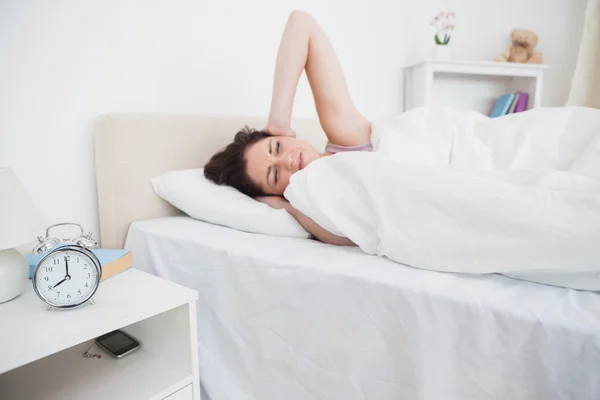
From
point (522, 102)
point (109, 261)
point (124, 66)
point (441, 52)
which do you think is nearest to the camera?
point (109, 261)

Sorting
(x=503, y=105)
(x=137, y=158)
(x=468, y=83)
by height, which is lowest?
(x=137, y=158)

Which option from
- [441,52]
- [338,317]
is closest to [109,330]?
[338,317]

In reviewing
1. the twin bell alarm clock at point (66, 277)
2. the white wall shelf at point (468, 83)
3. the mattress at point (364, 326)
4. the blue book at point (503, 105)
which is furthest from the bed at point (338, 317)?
the blue book at point (503, 105)

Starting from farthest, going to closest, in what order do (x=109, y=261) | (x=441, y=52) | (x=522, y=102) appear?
1. (x=522, y=102)
2. (x=441, y=52)
3. (x=109, y=261)

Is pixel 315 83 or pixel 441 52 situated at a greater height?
pixel 441 52

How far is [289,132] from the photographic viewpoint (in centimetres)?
126

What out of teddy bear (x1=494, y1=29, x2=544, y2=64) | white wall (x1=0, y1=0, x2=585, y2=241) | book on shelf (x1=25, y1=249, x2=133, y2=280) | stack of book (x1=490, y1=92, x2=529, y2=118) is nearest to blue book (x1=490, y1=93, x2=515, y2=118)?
stack of book (x1=490, y1=92, x2=529, y2=118)

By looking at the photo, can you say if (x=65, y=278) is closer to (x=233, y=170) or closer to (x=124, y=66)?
(x=233, y=170)

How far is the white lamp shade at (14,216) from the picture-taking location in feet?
1.94

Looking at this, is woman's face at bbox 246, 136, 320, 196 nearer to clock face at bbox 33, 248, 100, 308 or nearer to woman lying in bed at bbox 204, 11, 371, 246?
woman lying in bed at bbox 204, 11, 371, 246

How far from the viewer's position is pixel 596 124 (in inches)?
35.9

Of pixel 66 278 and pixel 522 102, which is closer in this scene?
pixel 66 278

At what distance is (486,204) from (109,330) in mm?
616

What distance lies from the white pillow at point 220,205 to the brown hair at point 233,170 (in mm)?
22
